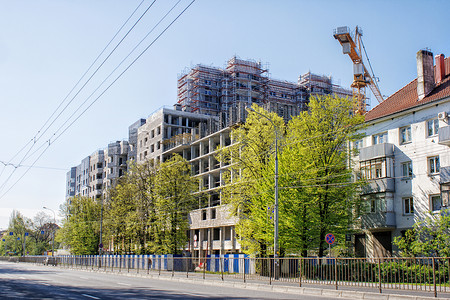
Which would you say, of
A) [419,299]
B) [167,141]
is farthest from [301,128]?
[167,141]

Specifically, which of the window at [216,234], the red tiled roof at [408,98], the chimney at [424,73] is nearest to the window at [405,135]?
the red tiled roof at [408,98]

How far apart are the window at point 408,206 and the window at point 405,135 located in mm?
4479

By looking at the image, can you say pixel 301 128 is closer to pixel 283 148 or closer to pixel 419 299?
pixel 283 148

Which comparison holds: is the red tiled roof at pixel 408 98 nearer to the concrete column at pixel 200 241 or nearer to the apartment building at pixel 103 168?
the concrete column at pixel 200 241

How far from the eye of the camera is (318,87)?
113750mm

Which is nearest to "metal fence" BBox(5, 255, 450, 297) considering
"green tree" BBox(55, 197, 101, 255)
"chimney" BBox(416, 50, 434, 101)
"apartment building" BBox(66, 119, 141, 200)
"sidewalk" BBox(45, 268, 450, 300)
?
"sidewalk" BBox(45, 268, 450, 300)

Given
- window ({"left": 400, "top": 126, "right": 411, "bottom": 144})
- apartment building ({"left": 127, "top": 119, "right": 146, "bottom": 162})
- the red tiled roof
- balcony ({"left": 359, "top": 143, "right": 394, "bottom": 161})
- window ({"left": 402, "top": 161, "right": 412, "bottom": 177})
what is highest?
apartment building ({"left": 127, "top": 119, "right": 146, "bottom": 162})

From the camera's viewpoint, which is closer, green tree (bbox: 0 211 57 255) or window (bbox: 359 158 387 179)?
window (bbox: 359 158 387 179)

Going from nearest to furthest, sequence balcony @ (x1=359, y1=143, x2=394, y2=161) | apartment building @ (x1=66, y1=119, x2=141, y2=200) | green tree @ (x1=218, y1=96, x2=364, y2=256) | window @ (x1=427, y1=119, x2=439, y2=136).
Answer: green tree @ (x1=218, y1=96, x2=364, y2=256), window @ (x1=427, y1=119, x2=439, y2=136), balcony @ (x1=359, y1=143, x2=394, y2=161), apartment building @ (x1=66, y1=119, x2=141, y2=200)

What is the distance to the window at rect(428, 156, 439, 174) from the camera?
3631cm

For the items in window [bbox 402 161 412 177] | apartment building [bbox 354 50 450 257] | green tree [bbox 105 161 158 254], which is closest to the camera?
apartment building [bbox 354 50 450 257]

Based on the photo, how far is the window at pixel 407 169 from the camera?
125 ft

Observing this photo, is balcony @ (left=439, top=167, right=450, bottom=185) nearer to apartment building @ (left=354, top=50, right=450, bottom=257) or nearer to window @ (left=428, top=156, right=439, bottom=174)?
apartment building @ (left=354, top=50, right=450, bottom=257)

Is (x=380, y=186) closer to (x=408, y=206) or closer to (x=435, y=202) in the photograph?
(x=408, y=206)
